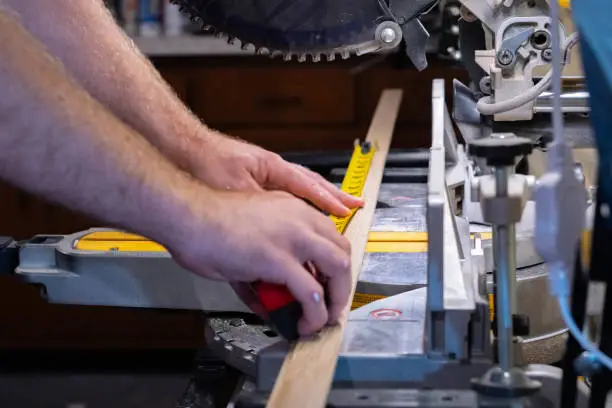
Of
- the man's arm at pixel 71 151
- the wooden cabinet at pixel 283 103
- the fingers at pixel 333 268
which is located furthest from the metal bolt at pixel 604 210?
the wooden cabinet at pixel 283 103

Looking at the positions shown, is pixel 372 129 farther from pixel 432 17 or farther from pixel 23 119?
pixel 23 119

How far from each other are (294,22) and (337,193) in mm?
241

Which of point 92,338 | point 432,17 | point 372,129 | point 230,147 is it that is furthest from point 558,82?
point 92,338

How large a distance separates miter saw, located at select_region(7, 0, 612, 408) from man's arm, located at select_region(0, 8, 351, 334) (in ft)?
0.30

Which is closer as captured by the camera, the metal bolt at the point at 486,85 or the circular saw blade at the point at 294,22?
the circular saw blade at the point at 294,22

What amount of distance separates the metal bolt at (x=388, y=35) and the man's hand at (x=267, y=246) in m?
0.37

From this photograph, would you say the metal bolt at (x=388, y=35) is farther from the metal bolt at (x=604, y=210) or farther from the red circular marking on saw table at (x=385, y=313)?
the metal bolt at (x=604, y=210)

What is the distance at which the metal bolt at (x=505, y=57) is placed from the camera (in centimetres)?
130

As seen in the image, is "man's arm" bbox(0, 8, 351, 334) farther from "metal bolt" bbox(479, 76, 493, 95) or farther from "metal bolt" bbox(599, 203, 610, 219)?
"metal bolt" bbox(479, 76, 493, 95)

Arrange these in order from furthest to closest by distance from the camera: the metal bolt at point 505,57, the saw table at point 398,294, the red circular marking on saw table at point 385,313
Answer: the metal bolt at point 505,57
the red circular marking on saw table at point 385,313
the saw table at point 398,294

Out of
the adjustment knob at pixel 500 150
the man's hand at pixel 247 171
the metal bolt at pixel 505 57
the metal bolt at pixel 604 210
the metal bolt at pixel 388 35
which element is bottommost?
the man's hand at pixel 247 171

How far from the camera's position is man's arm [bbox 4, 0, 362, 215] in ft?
3.85

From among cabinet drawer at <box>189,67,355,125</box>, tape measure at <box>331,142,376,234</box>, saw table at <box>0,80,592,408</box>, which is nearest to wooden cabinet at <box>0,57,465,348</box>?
cabinet drawer at <box>189,67,355,125</box>

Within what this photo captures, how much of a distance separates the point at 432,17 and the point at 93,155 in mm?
1666
